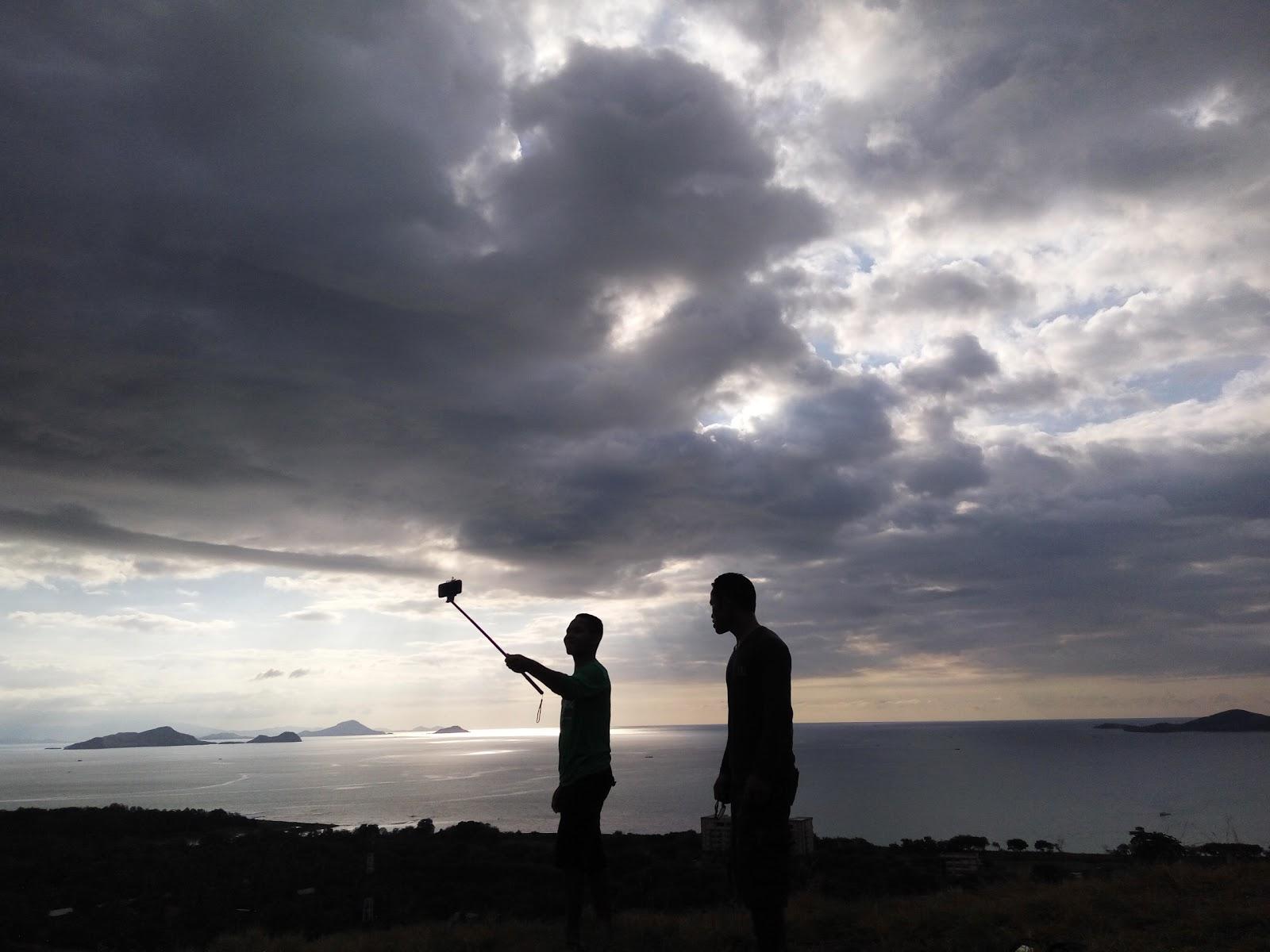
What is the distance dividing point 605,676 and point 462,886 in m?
17.7

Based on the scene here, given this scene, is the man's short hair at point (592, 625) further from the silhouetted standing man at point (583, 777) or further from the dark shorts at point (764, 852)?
the dark shorts at point (764, 852)

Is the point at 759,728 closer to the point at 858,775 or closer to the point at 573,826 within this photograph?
the point at 573,826

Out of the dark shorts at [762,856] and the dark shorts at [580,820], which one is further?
the dark shorts at [580,820]

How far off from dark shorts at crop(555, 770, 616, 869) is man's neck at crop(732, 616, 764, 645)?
1.59 meters

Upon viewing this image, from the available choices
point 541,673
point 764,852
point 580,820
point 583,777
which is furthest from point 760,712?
point 580,820

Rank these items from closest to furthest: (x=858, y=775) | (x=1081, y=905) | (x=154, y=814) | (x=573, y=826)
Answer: (x=573, y=826)
(x=1081, y=905)
(x=154, y=814)
(x=858, y=775)

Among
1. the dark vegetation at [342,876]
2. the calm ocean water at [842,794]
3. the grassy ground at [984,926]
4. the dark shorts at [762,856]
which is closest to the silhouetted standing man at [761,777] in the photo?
the dark shorts at [762,856]

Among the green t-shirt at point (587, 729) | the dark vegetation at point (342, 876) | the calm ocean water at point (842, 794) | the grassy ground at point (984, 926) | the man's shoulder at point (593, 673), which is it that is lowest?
the calm ocean water at point (842, 794)

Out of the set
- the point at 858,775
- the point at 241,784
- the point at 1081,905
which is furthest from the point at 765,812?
the point at 241,784

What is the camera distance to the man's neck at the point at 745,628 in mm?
4848

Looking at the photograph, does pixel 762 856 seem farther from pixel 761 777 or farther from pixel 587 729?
pixel 587 729

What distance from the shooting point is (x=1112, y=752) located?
19638cm

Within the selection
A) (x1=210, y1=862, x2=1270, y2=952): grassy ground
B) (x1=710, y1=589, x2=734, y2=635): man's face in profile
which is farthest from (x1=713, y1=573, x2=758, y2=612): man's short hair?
(x1=210, y1=862, x2=1270, y2=952): grassy ground

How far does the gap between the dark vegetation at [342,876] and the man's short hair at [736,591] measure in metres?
5.63
